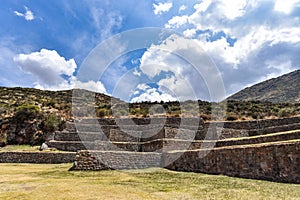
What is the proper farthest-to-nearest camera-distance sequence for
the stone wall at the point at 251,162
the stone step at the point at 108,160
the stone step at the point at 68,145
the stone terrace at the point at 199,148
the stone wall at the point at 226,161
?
the stone step at the point at 68,145
the stone step at the point at 108,160
the stone terrace at the point at 199,148
the stone wall at the point at 226,161
the stone wall at the point at 251,162

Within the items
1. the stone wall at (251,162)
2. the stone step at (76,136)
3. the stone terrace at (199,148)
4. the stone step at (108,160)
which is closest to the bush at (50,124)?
the stone terrace at (199,148)

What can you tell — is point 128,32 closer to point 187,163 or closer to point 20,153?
point 187,163

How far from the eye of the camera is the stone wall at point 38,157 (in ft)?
59.3

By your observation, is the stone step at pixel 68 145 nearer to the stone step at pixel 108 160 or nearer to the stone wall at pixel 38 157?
the stone wall at pixel 38 157

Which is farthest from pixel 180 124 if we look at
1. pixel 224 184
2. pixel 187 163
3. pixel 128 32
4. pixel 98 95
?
pixel 98 95

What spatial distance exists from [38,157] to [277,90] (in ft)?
191

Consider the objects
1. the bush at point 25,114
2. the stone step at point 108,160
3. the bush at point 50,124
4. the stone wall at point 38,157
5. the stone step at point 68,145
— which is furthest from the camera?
the bush at point 25,114

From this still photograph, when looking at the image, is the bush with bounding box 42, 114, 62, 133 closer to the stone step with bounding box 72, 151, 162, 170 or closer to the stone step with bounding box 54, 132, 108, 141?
the stone step with bounding box 54, 132, 108, 141

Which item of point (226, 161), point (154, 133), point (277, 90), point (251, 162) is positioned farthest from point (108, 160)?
point (277, 90)

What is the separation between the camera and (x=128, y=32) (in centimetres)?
1820

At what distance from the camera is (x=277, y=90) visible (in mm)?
62750

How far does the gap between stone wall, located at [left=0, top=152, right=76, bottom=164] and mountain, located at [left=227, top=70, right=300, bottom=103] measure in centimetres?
4611

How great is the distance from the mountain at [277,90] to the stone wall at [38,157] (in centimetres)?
4611

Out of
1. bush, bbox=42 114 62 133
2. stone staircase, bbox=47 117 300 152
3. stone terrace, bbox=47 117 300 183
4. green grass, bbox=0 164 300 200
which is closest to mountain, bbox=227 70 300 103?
stone staircase, bbox=47 117 300 152
